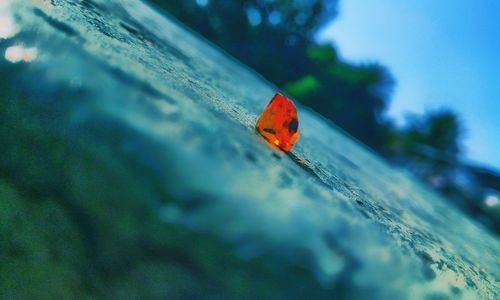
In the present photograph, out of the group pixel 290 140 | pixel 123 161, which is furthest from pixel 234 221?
pixel 290 140

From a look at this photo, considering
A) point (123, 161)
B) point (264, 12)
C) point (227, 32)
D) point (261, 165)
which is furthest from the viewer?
point (264, 12)

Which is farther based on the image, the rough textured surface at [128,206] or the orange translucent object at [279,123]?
the orange translucent object at [279,123]

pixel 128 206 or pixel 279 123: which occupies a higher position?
pixel 279 123

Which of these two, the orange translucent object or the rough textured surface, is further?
the orange translucent object

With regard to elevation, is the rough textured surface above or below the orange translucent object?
below

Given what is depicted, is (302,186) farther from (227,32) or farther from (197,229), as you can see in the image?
(227,32)

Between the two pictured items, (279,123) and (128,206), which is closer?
(128,206)

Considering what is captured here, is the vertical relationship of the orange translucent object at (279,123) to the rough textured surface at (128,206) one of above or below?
above

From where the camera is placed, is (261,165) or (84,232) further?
(261,165)
